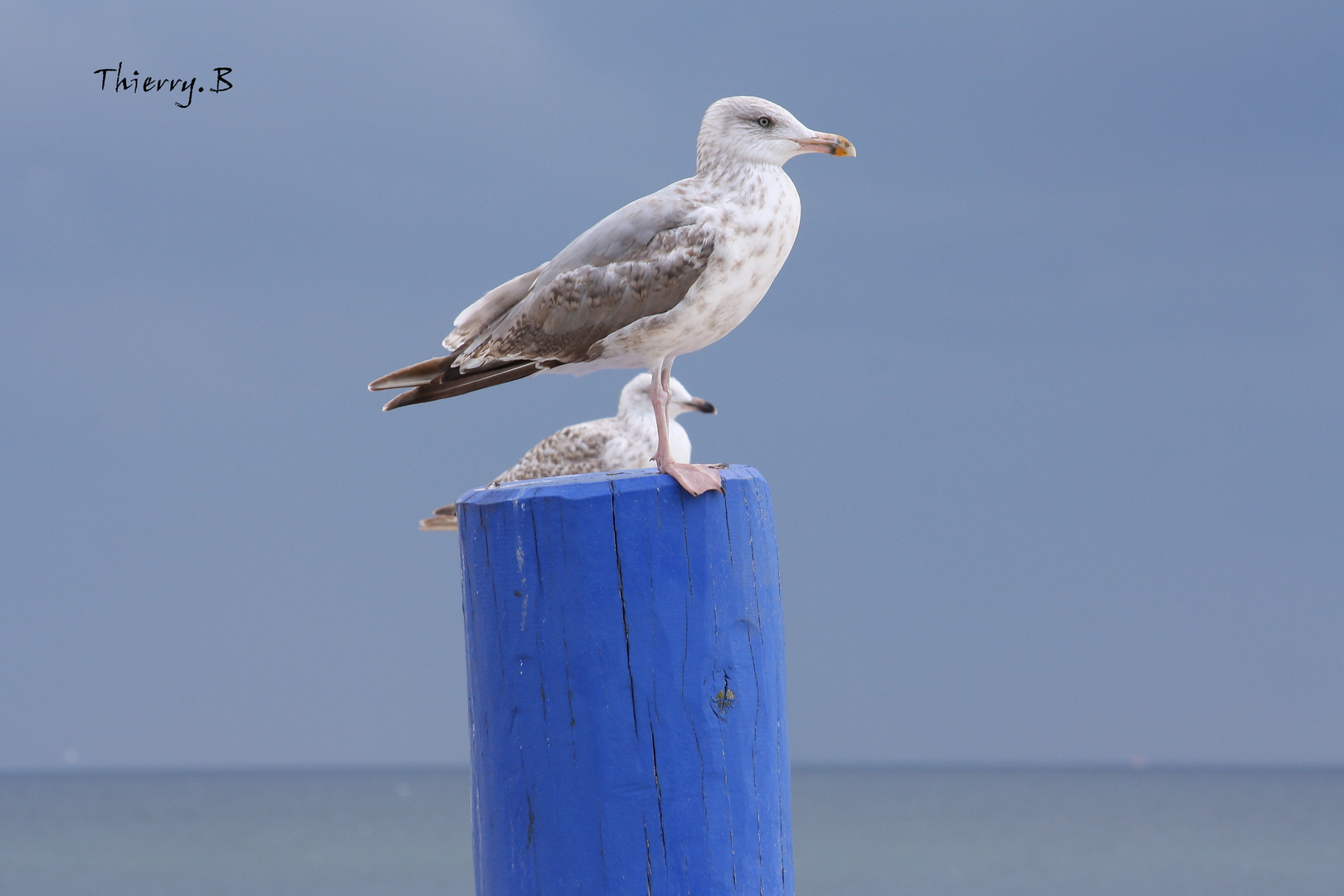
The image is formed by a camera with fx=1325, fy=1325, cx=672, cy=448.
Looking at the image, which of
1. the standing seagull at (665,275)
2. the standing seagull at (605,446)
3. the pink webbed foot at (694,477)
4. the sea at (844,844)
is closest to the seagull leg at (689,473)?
the pink webbed foot at (694,477)

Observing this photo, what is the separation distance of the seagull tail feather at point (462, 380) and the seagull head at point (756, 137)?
0.85 meters

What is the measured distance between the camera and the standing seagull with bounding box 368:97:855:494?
396cm

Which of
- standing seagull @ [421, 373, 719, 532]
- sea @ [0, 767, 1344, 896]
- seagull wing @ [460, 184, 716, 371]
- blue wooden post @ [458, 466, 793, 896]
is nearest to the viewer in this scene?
blue wooden post @ [458, 466, 793, 896]

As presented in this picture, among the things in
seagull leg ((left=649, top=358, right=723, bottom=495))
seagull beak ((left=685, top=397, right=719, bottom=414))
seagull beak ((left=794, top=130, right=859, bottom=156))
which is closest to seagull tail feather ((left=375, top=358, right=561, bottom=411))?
seagull leg ((left=649, top=358, right=723, bottom=495))

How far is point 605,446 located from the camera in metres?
7.52

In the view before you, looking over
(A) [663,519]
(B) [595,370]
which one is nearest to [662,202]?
(B) [595,370]

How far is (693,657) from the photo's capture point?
2967mm

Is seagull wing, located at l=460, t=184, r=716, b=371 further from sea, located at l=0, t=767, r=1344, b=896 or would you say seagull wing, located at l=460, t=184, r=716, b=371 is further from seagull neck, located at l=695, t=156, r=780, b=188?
sea, located at l=0, t=767, r=1344, b=896

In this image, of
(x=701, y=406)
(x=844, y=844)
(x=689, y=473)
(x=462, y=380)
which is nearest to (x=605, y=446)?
(x=701, y=406)

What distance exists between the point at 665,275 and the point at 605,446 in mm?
3621

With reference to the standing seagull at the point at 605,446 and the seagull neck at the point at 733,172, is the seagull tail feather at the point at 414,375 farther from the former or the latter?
the standing seagull at the point at 605,446

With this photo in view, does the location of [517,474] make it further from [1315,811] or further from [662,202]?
[1315,811]

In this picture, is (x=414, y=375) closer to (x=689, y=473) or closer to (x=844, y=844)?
(x=689, y=473)

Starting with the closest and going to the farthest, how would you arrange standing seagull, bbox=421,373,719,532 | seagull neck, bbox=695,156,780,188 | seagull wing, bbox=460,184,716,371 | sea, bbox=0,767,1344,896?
1. seagull wing, bbox=460,184,716,371
2. seagull neck, bbox=695,156,780,188
3. standing seagull, bbox=421,373,719,532
4. sea, bbox=0,767,1344,896
